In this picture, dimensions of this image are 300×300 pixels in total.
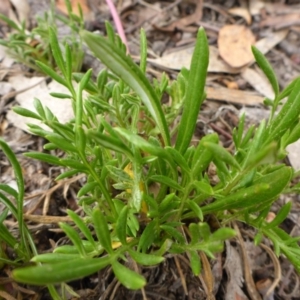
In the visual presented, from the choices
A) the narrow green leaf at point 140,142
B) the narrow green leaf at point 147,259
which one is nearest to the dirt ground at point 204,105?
the narrow green leaf at point 147,259

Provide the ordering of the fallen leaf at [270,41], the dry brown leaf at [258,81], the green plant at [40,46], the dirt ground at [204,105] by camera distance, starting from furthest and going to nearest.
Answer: the fallen leaf at [270,41] < the dry brown leaf at [258,81] < the green plant at [40,46] < the dirt ground at [204,105]

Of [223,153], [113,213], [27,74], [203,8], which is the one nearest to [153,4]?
[203,8]

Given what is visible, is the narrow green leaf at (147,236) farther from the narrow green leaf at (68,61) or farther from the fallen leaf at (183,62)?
the fallen leaf at (183,62)

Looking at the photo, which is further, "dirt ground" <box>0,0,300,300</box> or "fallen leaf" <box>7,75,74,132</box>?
"fallen leaf" <box>7,75,74,132</box>

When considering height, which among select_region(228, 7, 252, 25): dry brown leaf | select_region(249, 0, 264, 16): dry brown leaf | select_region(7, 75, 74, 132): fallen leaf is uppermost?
select_region(249, 0, 264, 16): dry brown leaf

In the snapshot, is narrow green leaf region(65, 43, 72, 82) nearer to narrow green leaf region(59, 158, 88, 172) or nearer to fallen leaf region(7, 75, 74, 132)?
narrow green leaf region(59, 158, 88, 172)

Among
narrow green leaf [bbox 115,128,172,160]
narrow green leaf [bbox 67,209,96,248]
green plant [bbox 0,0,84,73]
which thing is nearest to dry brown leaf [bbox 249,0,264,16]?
green plant [bbox 0,0,84,73]

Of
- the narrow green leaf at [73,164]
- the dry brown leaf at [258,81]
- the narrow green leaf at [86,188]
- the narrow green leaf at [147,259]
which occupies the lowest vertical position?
the dry brown leaf at [258,81]
